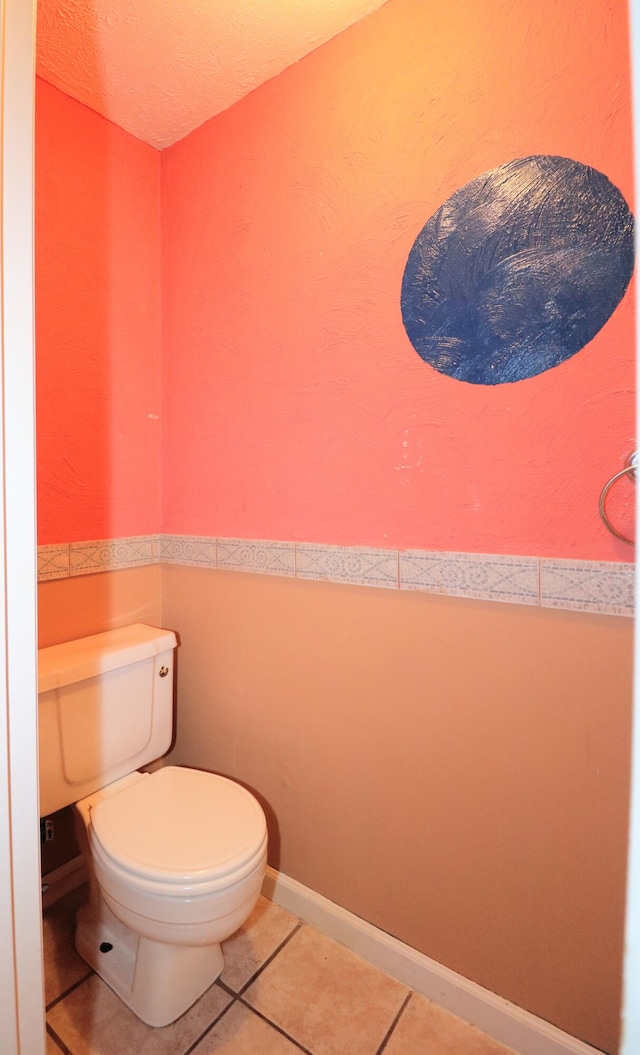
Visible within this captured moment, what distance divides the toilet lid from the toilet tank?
113mm

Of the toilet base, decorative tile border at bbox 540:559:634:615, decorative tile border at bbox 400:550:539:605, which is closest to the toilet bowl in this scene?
the toilet base

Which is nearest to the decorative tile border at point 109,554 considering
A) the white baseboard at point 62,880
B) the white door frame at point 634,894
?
the white baseboard at point 62,880

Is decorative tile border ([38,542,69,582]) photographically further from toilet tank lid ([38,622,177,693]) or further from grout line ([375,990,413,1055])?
grout line ([375,990,413,1055])

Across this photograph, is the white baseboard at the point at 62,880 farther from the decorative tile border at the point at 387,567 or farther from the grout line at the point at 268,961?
the decorative tile border at the point at 387,567

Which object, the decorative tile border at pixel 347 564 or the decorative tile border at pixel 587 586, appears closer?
the decorative tile border at pixel 587 586

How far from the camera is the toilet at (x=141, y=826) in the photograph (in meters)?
0.96

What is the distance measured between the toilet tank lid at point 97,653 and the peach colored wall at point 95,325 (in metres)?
0.31


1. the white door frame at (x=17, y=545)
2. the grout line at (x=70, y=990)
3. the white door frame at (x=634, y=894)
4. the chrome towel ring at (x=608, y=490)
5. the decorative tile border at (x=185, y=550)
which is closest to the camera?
the white door frame at (x=634, y=894)

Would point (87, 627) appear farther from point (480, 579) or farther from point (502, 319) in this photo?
point (502, 319)

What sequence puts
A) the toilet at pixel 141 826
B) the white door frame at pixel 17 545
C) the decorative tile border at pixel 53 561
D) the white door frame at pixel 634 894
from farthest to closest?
the decorative tile border at pixel 53 561
the toilet at pixel 141 826
the white door frame at pixel 17 545
the white door frame at pixel 634 894

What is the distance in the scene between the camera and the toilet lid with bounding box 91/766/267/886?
97cm

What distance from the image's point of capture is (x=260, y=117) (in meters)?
1.32

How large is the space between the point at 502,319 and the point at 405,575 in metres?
0.60

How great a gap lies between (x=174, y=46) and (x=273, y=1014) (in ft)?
7.82
